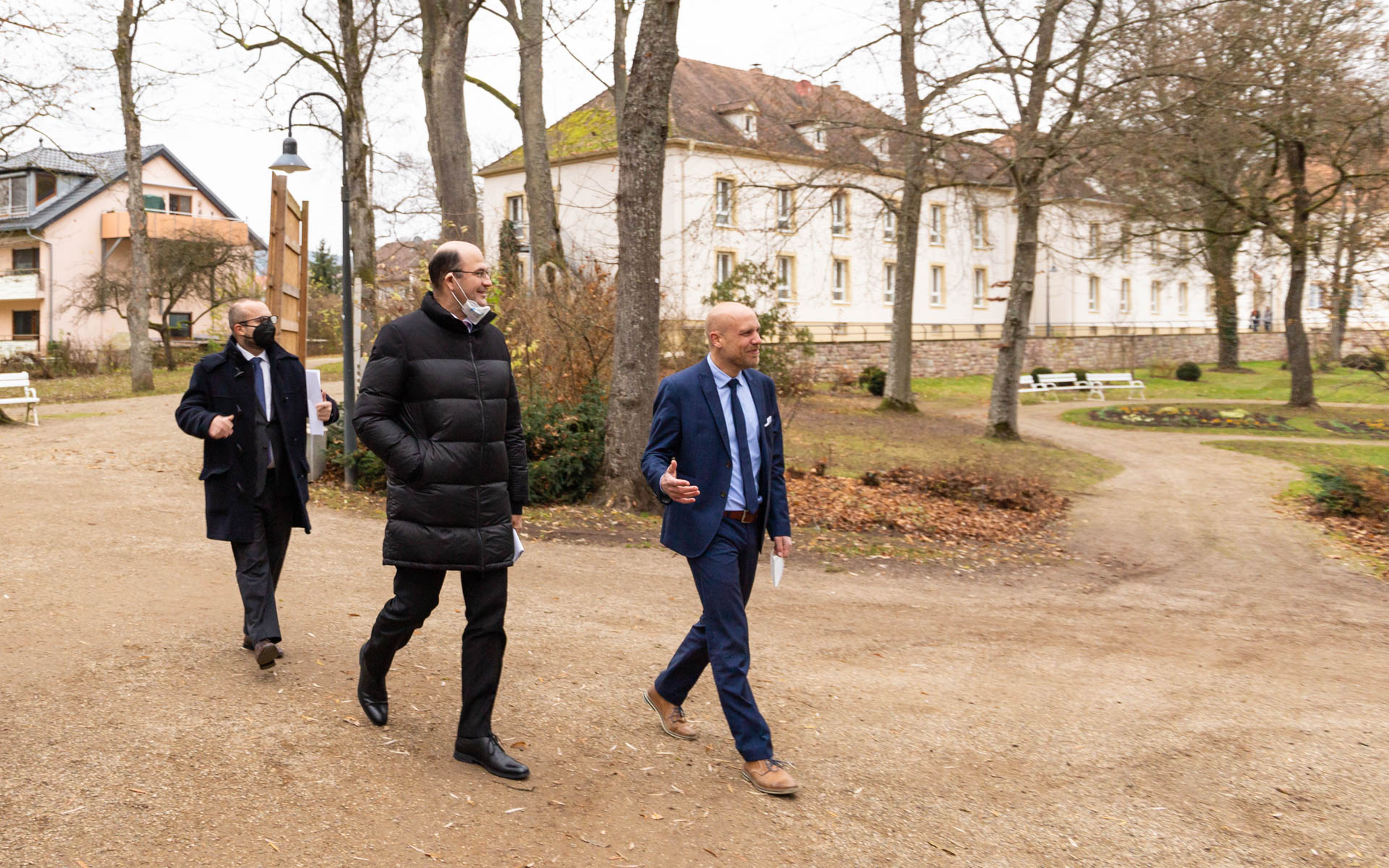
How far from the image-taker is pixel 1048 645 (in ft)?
24.2

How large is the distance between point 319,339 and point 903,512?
45934 mm

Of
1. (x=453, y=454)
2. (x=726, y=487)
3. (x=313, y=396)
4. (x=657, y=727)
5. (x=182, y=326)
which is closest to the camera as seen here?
(x=453, y=454)

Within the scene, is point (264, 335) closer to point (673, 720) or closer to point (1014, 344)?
point (673, 720)

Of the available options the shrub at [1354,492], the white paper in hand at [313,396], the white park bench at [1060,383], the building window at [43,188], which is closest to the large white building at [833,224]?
the white park bench at [1060,383]

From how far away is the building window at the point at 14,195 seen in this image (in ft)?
165

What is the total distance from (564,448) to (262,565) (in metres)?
6.88

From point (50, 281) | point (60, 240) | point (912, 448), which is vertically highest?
point (60, 240)

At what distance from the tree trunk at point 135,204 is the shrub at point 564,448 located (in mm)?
18044

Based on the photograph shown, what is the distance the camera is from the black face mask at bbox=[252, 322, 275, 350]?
18.2 feet

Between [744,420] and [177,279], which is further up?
[177,279]

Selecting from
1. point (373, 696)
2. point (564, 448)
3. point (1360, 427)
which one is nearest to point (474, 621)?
point (373, 696)

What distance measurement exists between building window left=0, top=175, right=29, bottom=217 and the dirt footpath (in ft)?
160

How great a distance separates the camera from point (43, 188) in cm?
5128

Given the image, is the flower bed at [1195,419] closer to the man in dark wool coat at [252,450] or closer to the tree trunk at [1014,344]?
the tree trunk at [1014,344]
